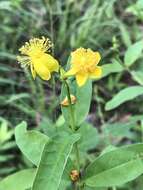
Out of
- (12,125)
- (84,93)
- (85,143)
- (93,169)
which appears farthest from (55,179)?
(12,125)

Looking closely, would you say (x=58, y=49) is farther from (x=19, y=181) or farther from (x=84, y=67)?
(x=84, y=67)

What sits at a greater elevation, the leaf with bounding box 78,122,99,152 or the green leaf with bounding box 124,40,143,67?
the green leaf with bounding box 124,40,143,67

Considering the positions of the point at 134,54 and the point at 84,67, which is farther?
the point at 134,54

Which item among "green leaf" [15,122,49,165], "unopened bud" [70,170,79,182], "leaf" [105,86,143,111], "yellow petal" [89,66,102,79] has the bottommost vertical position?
"unopened bud" [70,170,79,182]

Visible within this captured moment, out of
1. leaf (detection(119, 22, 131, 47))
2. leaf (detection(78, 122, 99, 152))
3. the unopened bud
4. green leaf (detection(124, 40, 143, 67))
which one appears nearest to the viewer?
the unopened bud

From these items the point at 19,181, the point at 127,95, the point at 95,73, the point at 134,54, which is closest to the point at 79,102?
the point at 95,73

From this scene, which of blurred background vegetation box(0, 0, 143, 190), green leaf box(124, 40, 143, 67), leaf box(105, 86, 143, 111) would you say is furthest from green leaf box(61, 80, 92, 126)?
blurred background vegetation box(0, 0, 143, 190)

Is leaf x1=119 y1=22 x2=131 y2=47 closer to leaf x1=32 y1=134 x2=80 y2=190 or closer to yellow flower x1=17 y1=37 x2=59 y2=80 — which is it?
yellow flower x1=17 y1=37 x2=59 y2=80
